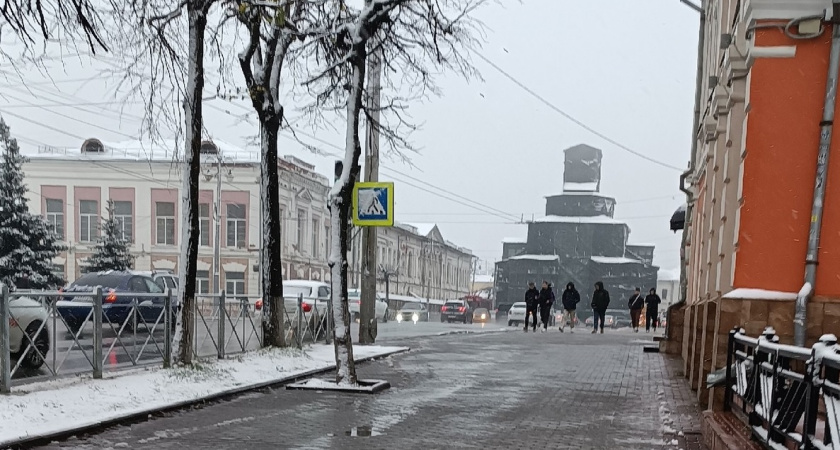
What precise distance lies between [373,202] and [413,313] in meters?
29.2

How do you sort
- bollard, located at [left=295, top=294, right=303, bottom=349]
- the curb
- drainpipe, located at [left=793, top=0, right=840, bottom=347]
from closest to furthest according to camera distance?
the curb → drainpipe, located at [left=793, top=0, right=840, bottom=347] → bollard, located at [left=295, top=294, right=303, bottom=349]

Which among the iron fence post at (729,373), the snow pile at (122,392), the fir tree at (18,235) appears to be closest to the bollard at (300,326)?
the snow pile at (122,392)

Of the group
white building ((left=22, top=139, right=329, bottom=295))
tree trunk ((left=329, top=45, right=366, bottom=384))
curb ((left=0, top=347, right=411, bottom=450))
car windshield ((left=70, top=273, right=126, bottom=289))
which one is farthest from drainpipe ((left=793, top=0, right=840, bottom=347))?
white building ((left=22, top=139, right=329, bottom=295))

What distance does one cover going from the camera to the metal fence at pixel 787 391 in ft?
14.6

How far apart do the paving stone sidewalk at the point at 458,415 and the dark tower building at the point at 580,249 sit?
4904 centimetres

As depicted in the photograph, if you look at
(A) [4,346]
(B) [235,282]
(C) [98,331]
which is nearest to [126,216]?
(B) [235,282]

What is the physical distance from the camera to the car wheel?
356 inches

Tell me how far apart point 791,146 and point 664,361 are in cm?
848

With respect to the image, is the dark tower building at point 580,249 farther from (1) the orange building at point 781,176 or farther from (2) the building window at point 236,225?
(1) the orange building at point 781,176

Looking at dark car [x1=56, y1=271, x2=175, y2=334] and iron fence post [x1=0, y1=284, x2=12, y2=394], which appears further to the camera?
Answer: dark car [x1=56, y1=271, x2=175, y2=334]

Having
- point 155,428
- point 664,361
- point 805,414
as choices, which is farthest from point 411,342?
point 805,414

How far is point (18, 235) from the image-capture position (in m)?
30.2

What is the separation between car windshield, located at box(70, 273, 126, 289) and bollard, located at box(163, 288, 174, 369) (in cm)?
900

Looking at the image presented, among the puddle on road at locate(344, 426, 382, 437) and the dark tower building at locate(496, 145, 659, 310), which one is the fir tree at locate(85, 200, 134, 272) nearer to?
the puddle on road at locate(344, 426, 382, 437)
